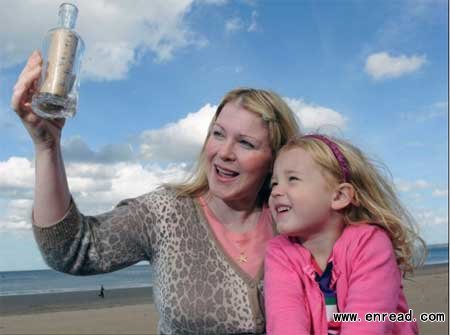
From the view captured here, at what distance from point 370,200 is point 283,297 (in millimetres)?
732

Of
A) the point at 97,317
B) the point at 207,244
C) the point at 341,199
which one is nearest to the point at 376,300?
the point at 341,199

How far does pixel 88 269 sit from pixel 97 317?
11.1 m

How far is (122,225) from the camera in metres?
2.44

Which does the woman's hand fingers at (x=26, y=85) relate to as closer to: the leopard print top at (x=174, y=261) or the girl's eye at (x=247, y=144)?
the leopard print top at (x=174, y=261)

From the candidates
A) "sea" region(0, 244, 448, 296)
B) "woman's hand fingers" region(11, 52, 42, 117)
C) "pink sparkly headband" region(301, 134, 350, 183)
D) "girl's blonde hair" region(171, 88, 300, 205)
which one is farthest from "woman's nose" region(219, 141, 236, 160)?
"sea" region(0, 244, 448, 296)

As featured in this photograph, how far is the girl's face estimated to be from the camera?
2.52m

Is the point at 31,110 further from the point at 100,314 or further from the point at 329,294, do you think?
the point at 100,314

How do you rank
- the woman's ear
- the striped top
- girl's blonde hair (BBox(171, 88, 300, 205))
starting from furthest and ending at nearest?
girl's blonde hair (BBox(171, 88, 300, 205))
the woman's ear
the striped top

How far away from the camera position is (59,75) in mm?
2000

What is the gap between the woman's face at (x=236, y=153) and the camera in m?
2.65

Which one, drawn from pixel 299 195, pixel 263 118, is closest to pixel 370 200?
pixel 299 195

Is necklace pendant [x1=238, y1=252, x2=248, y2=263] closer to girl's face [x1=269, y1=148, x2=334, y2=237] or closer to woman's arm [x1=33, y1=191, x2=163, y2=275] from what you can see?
girl's face [x1=269, y1=148, x2=334, y2=237]

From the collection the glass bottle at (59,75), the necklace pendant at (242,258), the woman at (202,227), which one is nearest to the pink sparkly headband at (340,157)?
the woman at (202,227)

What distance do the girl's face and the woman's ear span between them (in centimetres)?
3
